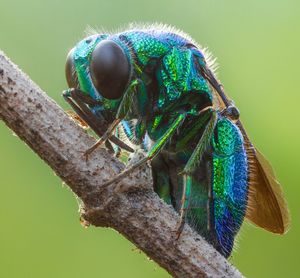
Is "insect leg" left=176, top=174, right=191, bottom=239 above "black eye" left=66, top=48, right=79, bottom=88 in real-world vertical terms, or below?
below

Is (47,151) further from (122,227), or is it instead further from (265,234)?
(265,234)

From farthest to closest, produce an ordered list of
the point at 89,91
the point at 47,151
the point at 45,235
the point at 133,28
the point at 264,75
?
the point at 264,75
the point at 45,235
the point at 133,28
the point at 89,91
the point at 47,151

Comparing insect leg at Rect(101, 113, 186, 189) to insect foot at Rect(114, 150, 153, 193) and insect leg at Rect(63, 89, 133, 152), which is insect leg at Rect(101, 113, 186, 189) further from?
insect leg at Rect(63, 89, 133, 152)

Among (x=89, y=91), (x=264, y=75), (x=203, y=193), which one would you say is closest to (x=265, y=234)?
(x=264, y=75)

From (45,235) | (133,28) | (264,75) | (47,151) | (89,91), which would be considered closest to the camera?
(47,151)

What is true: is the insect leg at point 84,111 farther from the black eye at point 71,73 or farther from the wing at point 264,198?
the wing at point 264,198

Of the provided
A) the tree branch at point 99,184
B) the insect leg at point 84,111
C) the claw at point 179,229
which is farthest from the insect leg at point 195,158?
the insect leg at point 84,111

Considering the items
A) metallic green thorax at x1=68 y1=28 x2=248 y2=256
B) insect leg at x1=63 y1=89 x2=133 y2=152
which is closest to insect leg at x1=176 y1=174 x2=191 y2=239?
metallic green thorax at x1=68 y1=28 x2=248 y2=256

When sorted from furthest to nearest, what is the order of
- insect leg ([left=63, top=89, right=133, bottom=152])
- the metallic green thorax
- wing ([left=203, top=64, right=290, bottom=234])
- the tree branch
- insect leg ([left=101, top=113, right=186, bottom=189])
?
wing ([left=203, top=64, right=290, bottom=234]) → the metallic green thorax → insect leg ([left=63, top=89, right=133, bottom=152]) → insect leg ([left=101, top=113, right=186, bottom=189]) → the tree branch
